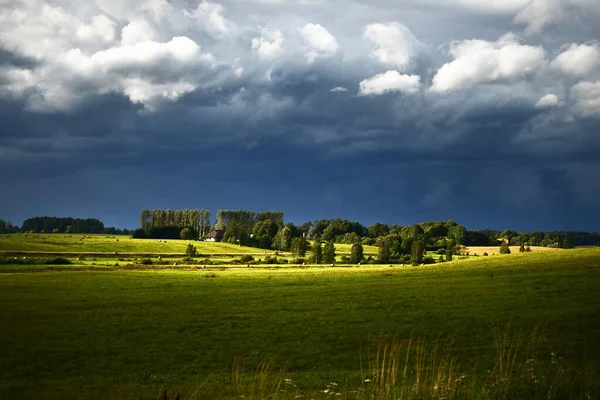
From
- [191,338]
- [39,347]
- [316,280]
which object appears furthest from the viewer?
[316,280]

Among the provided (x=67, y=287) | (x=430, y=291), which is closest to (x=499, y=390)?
(x=430, y=291)

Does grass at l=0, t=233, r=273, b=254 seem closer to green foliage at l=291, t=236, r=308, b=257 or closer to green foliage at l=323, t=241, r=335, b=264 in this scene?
green foliage at l=291, t=236, r=308, b=257

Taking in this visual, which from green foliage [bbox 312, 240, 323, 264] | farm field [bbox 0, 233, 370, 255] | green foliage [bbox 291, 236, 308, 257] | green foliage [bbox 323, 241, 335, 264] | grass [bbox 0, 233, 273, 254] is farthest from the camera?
green foliage [bbox 291, 236, 308, 257]

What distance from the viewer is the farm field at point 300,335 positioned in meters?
16.7

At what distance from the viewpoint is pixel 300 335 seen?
112 ft

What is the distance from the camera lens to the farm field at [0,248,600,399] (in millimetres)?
16672

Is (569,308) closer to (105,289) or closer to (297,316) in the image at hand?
(297,316)

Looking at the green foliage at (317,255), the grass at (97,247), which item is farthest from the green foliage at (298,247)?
the grass at (97,247)

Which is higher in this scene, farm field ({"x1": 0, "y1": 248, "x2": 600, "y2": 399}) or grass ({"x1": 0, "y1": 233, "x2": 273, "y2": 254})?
grass ({"x1": 0, "y1": 233, "x2": 273, "y2": 254})

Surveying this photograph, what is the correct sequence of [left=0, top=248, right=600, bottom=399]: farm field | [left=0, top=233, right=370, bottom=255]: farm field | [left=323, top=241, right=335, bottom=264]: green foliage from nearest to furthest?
[left=0, top=248, right=600, bottom=399]: farm field, [left=323, top=241, right=335, bottom=264]: green foliage, [left=0, top=233, right=370, bottom=255]: farm field

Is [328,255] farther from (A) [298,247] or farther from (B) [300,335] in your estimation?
(B) [300,335]

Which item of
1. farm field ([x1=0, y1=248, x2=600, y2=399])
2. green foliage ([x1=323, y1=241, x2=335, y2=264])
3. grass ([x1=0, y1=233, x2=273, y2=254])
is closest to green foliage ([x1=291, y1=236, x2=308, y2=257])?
green foliage ([x1=323, y1=241, x2=335, y2=264])

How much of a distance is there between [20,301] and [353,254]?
4117 inches

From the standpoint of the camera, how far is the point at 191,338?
1344 inches
